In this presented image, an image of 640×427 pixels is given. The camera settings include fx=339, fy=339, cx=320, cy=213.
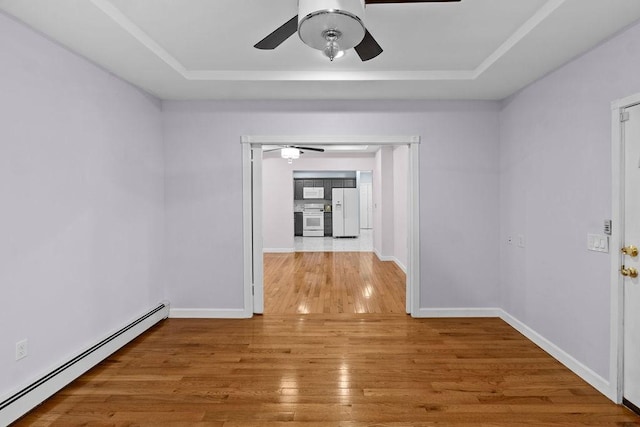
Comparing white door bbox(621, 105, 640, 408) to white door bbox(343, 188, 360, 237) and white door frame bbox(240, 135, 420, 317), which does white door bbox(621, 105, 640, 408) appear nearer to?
white door frame bbox(240, 135, 420, 317)

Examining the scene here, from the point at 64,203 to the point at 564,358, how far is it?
12.8ft

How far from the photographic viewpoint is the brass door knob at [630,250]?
206 centimetres

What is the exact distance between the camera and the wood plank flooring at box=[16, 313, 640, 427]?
6.66 feet

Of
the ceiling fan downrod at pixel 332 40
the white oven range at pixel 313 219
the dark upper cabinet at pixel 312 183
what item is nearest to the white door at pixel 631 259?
the ceiling fan downrod at pixel 332 40

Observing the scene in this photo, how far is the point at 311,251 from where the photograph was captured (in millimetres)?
8594

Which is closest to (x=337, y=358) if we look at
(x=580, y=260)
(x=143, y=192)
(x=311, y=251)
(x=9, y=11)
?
(x=580, y=260)

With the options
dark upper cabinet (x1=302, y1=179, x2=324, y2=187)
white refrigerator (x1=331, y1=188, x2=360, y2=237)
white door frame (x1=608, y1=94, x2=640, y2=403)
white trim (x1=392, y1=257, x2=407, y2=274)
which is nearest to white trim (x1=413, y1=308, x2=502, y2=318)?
white door frame (x1=608, y1=94, x2=640, y2=403)

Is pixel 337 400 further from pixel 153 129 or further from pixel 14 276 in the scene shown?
pixel 153 129

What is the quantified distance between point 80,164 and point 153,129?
3.69 feet

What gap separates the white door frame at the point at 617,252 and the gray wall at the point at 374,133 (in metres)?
1.49

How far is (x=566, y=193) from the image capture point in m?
2.66

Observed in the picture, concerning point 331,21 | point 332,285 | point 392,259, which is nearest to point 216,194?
point 332,285

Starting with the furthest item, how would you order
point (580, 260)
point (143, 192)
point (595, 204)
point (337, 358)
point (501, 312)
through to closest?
point (501, 312) → point (143, 192) → point (337, 358) → point (580, 260) → point (595, 204)

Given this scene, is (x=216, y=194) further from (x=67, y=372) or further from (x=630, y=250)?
(x=630, y=250)
